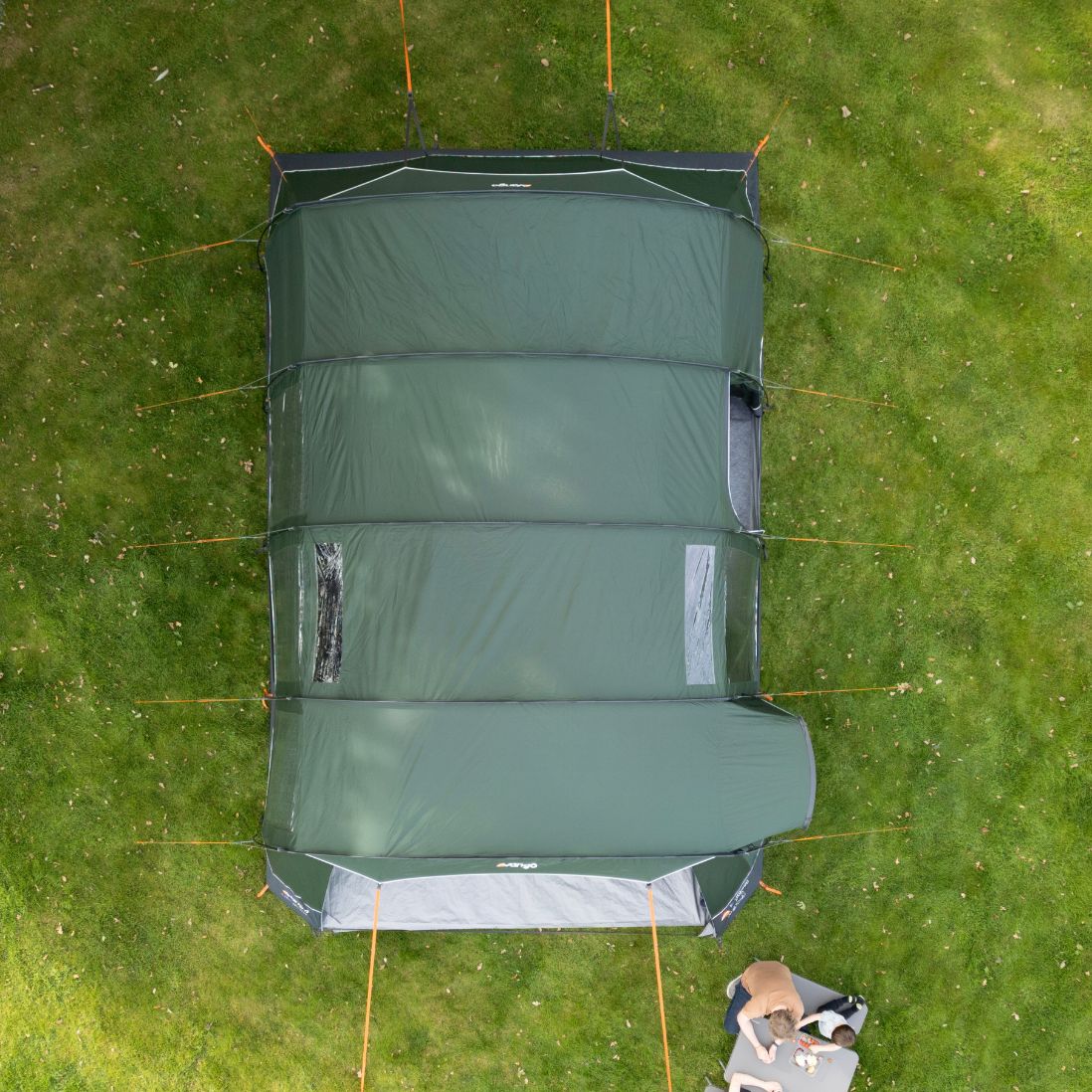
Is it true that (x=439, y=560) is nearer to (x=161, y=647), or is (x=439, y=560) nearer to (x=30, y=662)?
(x=161, y=647)

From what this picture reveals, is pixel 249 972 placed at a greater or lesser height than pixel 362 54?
lesser

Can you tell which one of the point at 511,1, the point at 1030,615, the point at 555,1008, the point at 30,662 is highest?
the point at 511,1

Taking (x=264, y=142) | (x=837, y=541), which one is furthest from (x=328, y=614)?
(x=837, y=541)

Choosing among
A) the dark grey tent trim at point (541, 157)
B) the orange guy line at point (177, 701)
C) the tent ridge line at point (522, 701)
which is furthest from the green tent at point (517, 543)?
the orange guy line at point (177, 701)

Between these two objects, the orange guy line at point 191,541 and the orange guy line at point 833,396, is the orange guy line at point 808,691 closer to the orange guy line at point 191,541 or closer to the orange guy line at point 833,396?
the orange guy line at point 833,396

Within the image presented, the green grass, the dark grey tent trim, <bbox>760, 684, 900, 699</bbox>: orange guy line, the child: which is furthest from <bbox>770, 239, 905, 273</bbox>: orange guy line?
the child

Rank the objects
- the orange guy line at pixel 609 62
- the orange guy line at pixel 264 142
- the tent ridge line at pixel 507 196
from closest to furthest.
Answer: the tent ridge line at pixel 507 196 < the orange guy line at pixel 609 62 < the orange guy line at pixel 264 142

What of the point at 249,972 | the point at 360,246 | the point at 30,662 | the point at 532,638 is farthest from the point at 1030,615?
the point at 30,662
